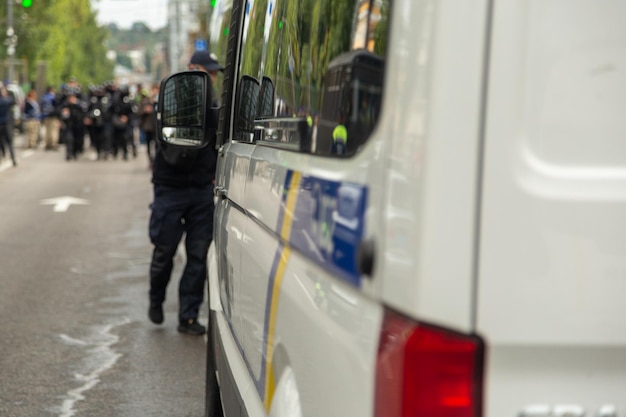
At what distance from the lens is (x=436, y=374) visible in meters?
1.82

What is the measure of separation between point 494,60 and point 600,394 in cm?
54

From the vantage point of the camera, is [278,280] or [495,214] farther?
[278,280]

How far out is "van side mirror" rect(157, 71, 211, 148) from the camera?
473 cm

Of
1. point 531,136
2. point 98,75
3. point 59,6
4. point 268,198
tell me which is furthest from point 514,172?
point 98,75

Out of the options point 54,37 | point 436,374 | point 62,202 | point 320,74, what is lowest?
point 62,202

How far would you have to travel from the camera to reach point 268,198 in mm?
2896

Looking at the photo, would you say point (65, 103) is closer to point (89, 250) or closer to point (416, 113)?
point (89, 250)

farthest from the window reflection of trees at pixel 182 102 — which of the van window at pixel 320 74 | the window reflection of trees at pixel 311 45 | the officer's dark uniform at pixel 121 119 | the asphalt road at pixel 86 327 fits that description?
the officer's dark uniform at pixel 121 119

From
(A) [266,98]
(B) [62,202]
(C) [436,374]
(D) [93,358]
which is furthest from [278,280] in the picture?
(B) [62,202]

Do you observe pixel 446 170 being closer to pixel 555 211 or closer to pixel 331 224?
pixel 555 211

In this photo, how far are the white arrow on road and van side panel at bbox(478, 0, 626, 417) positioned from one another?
15.6 meters

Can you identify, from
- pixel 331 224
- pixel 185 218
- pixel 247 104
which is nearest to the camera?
pixel 331 224

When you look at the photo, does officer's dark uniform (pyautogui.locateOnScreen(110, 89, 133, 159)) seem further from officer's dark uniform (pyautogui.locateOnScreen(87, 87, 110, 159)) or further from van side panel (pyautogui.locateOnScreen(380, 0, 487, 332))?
van side panel (pyautogui.locateOnScreen(380, 0, 487, 332))

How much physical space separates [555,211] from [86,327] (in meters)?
6.72
